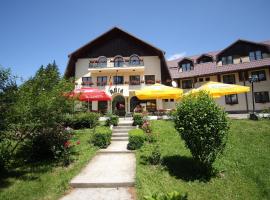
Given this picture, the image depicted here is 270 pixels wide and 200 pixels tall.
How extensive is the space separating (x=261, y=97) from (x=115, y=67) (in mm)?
19592

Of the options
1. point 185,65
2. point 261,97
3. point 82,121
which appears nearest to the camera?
point 82,121

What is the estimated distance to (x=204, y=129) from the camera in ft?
26.1

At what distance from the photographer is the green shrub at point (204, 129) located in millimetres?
Answer: 8008

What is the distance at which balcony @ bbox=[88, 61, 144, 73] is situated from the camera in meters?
29.3

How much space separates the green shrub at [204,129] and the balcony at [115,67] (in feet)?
69.4

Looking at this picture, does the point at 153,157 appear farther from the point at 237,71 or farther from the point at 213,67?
the point at 213,67

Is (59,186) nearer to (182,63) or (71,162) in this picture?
(71,162)

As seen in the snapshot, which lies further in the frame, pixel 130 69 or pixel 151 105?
pixel 151 105

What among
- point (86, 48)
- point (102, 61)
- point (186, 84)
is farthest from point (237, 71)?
point (86, 48)

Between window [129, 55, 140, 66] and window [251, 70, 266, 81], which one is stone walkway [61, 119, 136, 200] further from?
window [251, 70, 266, 81]

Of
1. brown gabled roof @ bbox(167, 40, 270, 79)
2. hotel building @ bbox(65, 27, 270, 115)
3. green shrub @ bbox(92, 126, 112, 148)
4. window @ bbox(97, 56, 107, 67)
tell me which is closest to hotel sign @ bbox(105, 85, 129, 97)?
hotel building @ bbox(65, 27, 270, 115)

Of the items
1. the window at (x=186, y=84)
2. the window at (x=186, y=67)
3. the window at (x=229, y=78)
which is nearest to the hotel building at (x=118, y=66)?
the window at (x=186, y=84)

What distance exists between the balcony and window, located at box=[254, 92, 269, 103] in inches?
624

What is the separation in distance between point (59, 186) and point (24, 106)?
327 cm
